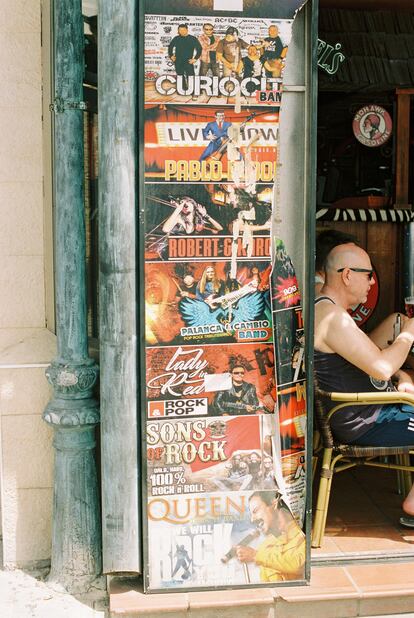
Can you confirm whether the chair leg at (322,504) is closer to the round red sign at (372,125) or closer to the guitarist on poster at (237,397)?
the guitarist on poster at (237,397)

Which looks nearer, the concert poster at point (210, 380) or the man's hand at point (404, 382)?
the concert poster at point (210, 380)

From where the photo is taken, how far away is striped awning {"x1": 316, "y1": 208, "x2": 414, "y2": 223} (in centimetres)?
576

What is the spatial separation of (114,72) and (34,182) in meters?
0.83

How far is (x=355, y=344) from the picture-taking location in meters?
3.72

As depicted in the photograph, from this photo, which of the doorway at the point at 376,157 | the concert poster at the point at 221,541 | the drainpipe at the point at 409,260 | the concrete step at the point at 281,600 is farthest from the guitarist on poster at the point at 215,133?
the doorway at the point at 376,157

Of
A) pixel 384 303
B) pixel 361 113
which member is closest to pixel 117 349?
pixel 384 303

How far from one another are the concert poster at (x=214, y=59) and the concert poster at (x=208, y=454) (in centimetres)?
136

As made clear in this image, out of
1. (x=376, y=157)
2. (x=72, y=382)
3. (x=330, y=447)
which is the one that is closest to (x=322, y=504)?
(x=330, y=447)

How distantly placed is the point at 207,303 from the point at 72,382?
71cm

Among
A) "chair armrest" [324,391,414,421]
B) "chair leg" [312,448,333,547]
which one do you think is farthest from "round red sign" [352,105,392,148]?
"chair leg" [312,448,333,547]

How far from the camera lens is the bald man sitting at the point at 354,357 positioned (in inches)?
147

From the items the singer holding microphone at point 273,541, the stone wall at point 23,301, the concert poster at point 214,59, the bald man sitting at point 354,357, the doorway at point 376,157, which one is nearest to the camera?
the concert poster at point 214,59

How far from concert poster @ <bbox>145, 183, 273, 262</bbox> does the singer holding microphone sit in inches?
42.9

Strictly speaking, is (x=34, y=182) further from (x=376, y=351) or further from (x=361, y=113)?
(x=361, y=113)
